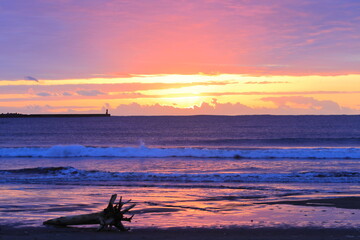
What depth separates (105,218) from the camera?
1095cm

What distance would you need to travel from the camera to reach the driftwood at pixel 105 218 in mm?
10781

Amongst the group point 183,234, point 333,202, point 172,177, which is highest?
point 172,177

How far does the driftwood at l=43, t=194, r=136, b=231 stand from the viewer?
10.8 metres

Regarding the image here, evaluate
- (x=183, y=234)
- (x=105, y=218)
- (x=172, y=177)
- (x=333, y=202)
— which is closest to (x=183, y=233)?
(x=183, y=234)

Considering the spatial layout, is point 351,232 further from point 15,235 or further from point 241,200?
point 15,235

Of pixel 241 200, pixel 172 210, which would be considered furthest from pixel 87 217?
pixel 241 200

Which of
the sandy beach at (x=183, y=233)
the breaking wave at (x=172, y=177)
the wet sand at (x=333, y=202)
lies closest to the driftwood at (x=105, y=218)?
the sandy beach at (x=183, y=233)

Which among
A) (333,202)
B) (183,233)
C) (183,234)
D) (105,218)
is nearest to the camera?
(183,234)

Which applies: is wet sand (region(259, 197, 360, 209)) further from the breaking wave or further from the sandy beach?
the breaking wave

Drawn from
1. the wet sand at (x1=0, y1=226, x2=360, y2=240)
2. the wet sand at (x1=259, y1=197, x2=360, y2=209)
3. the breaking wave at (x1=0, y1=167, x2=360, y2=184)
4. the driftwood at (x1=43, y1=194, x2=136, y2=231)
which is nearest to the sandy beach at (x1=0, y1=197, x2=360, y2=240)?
the wet sand at (x1=0, y1=226, x2=360, y2=240)

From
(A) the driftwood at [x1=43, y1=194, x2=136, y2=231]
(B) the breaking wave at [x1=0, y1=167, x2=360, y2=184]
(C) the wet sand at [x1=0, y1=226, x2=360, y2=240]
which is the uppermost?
(B) the breaking wave at [x1=0, y1=167, x2=360, y2=184]

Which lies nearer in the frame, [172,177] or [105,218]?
[105,218]

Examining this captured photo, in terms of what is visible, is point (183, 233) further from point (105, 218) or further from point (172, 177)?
point (172, 177)

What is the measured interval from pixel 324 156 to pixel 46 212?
30288 millimetres
